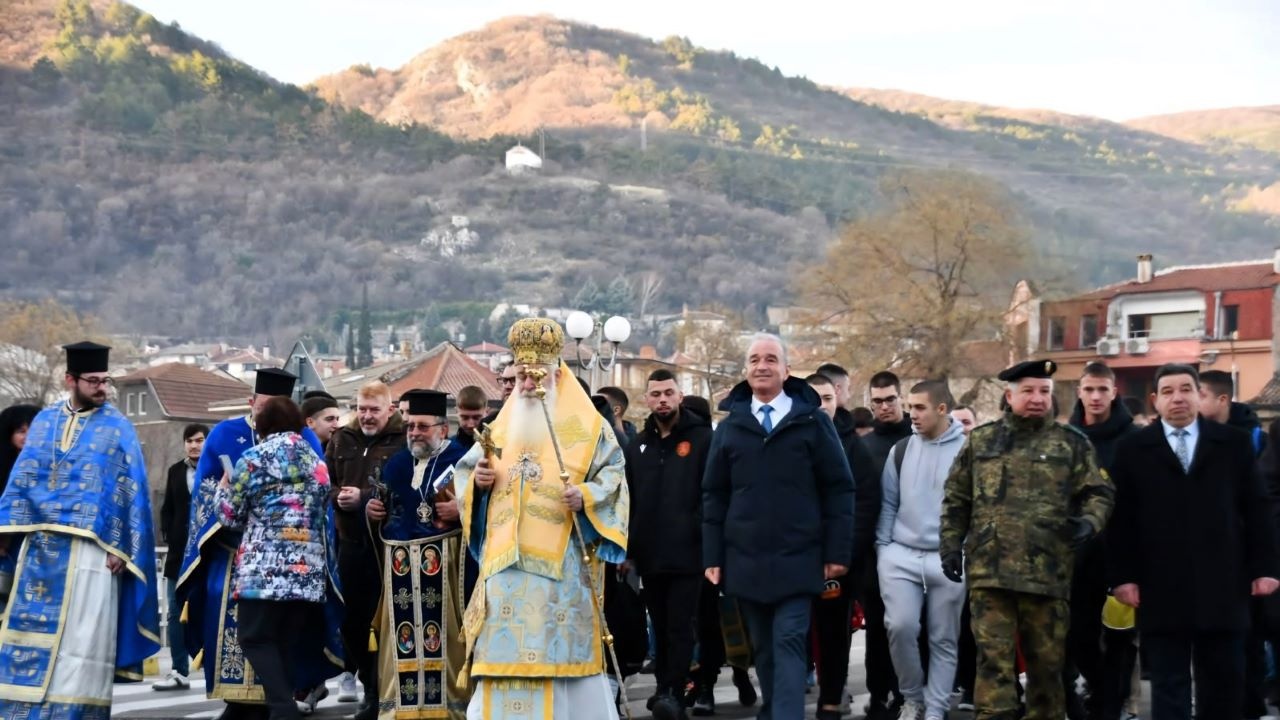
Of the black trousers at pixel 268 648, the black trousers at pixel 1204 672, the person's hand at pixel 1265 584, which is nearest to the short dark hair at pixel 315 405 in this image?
the black trousers at pixel 268 648

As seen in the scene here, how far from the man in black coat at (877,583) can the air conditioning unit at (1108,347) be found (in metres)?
75.0

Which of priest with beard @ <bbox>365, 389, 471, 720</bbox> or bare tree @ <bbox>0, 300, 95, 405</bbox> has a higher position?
bare tree @ <bbox>0, 300, 95, 405</bbox>

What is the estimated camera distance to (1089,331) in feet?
284

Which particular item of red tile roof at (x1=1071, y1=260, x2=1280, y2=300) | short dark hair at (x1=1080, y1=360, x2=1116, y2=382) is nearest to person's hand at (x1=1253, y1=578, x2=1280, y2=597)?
short dark hair at (x1=1080, y1=360, x2=1116, y2=382)

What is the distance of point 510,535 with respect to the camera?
29.5 ft

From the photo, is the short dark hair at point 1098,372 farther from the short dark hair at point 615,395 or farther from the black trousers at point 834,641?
the short dark hair at point 615,395

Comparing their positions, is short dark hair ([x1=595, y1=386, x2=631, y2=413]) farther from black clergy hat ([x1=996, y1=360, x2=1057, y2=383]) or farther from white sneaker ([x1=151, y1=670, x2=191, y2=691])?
black clergy hat ([x1=996, y1=360, x2=1057, y2=383])

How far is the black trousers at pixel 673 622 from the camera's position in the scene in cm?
1085

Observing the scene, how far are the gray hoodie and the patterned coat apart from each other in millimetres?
3314

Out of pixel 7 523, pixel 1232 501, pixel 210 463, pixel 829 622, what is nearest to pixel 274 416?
pixel 210 463

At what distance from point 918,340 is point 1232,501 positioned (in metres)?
61.6

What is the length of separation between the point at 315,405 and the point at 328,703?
211 cm

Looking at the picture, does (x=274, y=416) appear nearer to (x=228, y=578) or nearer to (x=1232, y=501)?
(x=228, y=578)

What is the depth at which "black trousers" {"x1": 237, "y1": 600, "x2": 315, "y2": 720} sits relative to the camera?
377 inches
